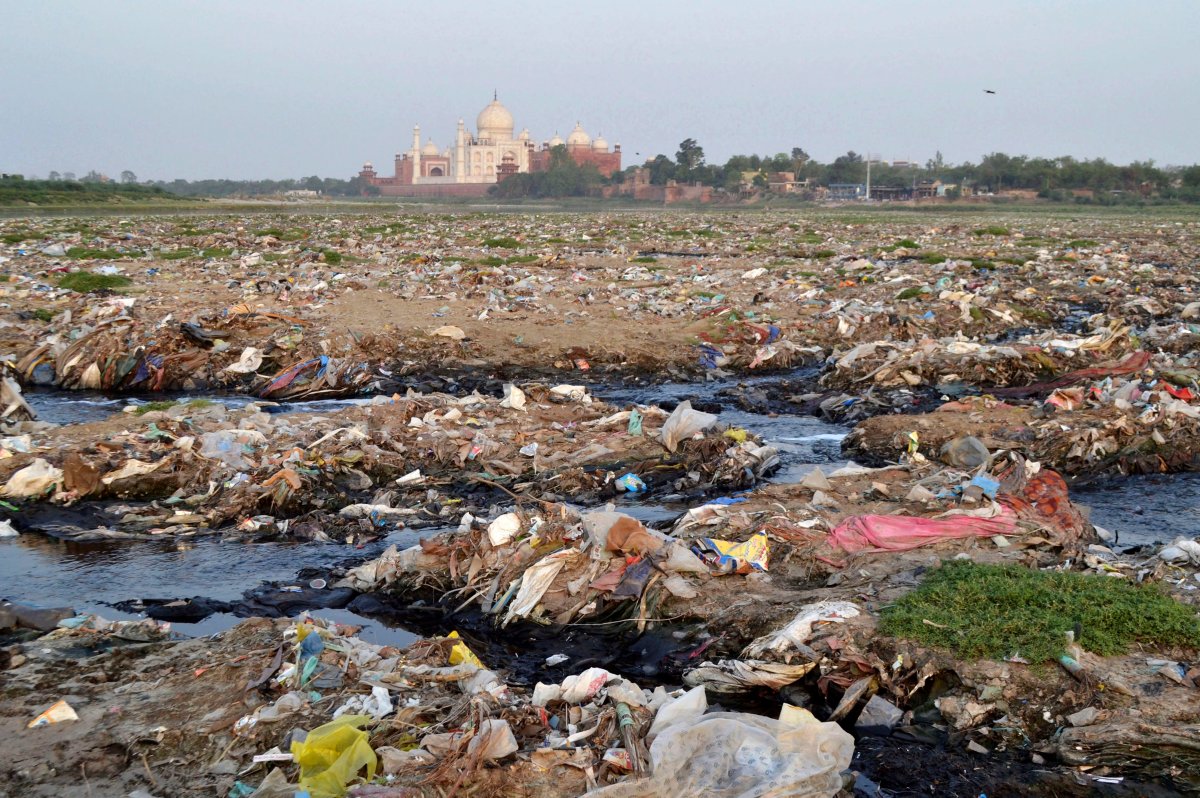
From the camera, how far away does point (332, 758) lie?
136 inches

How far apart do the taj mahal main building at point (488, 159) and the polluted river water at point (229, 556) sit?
7646cm

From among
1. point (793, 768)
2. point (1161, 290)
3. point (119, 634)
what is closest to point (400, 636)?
point (119, 634)

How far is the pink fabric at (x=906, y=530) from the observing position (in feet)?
17.9

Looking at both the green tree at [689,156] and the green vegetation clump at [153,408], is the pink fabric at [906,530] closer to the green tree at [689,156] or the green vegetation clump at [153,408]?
the green vegetation clump at [153,408]

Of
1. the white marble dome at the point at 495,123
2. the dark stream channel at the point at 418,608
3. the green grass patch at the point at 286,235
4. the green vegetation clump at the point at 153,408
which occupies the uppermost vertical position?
the white marble dome at the point at 495,123

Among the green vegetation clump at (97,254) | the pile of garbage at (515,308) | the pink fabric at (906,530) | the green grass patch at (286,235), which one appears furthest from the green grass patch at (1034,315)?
the green grass patch at (286,235)

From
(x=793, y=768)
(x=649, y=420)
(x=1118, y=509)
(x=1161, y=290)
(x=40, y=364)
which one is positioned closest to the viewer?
(x=793, y=768)

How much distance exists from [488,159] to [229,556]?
83578 mm

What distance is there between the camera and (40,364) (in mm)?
10609

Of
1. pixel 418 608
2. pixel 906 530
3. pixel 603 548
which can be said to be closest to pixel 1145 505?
pixel 906 530

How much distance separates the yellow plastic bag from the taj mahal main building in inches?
3141

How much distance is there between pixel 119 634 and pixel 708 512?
3.27m

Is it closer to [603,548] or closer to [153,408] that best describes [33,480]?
[153,408]

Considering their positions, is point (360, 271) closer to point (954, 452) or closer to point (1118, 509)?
point (954, 452)
